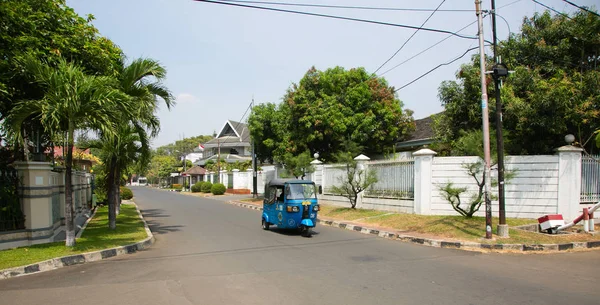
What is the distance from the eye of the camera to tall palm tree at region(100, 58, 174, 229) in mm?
12452

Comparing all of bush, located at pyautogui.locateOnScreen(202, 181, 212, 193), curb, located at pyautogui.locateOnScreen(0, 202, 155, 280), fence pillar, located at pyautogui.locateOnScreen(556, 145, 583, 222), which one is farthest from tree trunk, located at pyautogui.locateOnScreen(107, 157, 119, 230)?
bush, located at pyautogui.locateOnScreen(202, 181, 212, 193)

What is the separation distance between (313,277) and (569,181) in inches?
437

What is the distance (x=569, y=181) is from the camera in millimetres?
13688

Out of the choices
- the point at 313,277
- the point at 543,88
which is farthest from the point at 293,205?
the point at 543,88

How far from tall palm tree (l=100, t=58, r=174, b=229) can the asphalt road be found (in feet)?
12.5

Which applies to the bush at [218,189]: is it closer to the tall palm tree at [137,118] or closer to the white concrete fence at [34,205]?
the tall palm tree at [137,118]

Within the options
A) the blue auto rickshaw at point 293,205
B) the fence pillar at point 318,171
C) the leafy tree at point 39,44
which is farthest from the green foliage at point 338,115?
the leafy tree at point 39,44

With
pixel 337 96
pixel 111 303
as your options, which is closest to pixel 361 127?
pixel 337 96

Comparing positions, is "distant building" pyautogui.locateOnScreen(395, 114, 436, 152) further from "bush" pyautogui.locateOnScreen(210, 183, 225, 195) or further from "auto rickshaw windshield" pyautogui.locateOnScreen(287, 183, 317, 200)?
"bush" pyautogui.locateOnScreen(210, 183, 225, 195)

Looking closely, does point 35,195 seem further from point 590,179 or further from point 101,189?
point 590,179

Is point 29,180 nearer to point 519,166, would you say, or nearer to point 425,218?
point 425,218

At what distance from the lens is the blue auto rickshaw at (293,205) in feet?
41.5

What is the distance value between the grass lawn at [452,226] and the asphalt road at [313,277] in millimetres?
1258

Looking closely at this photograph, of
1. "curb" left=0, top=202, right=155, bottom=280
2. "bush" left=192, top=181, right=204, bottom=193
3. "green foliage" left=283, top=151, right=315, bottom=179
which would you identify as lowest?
A: "bush" left=192, top=181, right=204, bottom=193
